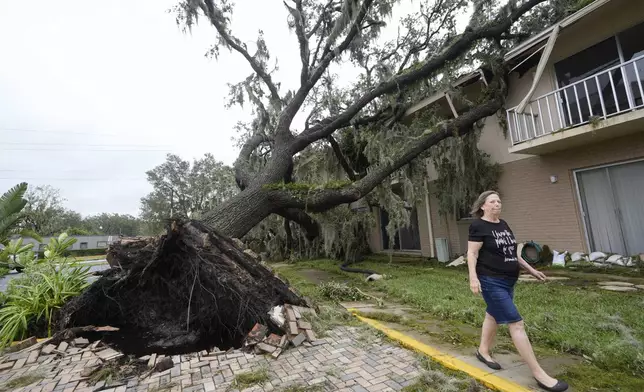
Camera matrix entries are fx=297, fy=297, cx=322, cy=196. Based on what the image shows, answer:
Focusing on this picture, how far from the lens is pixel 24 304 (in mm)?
3762

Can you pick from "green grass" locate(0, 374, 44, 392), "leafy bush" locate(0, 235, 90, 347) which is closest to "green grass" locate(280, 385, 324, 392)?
"green grass" locate(0, 374, 44, 392)

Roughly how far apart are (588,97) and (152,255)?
8.28m

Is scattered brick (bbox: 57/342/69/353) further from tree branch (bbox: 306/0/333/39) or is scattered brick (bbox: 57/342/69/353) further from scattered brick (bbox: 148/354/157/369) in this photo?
tree branch (bbox: 306/0/333/39)

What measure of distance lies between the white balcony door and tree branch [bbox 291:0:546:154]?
383 centimetres

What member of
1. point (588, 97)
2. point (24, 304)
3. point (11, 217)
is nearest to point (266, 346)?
point (24, 304)

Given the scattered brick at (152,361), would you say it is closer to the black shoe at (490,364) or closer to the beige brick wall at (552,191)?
the black shoe at (490,364)

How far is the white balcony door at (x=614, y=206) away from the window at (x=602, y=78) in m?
1.17

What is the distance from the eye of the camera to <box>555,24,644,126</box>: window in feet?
17.4

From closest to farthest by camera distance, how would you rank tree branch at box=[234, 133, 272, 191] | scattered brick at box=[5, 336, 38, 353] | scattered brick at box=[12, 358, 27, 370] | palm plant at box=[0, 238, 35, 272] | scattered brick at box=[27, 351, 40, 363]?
scattered brick at box=[12, 358, 27, 370]
scattered brick at box=[27, 351, 40, 363]
scattered brick at box=[5, 336, 38, 353]
palm plant at box=[0, 238, 35, 272]
tree branch at box=[234, 133, 272, 191]

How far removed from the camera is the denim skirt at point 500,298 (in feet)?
6.85

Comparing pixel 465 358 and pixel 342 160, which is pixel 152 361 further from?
pixel 342 160

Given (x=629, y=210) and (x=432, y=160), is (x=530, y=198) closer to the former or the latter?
(x=629, y=210)

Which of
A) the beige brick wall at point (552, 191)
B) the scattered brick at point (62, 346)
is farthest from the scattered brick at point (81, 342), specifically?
the beige brick wall at point (552, 191)

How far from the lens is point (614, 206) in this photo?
572 centimetres
